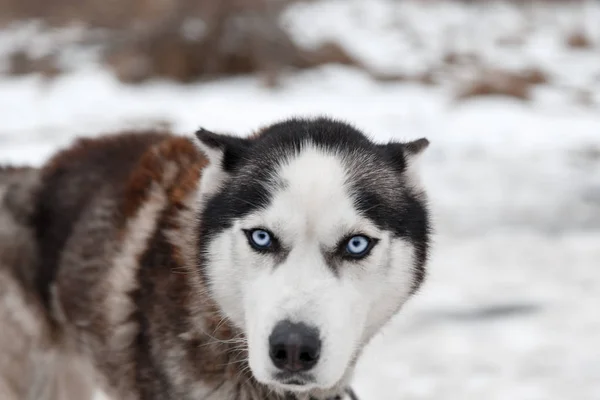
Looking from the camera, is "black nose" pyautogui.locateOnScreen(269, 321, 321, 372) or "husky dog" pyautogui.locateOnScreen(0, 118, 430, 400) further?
"husky dog" pyautogui.locateOnScreen(0, 118, 430, 400)

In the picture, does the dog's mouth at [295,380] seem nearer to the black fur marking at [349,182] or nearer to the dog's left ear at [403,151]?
the black fur marking at [349,182]

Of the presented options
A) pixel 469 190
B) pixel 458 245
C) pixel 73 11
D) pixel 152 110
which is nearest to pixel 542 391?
pixel 458 245

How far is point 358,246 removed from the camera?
216 centimetres

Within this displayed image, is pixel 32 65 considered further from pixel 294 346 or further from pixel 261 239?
pixel 294 346

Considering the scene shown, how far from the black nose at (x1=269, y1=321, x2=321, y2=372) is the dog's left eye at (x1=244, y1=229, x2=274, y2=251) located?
0.29 m

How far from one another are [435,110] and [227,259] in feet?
29.7

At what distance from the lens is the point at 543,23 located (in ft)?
73.4

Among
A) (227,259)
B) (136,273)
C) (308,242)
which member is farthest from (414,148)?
(136,273)

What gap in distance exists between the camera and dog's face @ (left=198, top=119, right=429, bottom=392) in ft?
6.52

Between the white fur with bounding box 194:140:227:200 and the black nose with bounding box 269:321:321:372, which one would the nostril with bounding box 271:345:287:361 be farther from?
the white fur with bounding box 194:140:227:200

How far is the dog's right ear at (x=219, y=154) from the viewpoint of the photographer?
7.84 ft

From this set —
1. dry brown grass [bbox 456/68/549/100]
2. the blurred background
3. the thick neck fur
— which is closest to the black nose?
the thick neck fur

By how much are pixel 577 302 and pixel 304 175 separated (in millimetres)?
3486

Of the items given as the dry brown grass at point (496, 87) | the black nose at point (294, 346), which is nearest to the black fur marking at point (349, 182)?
the black nose at point (294, 346)
